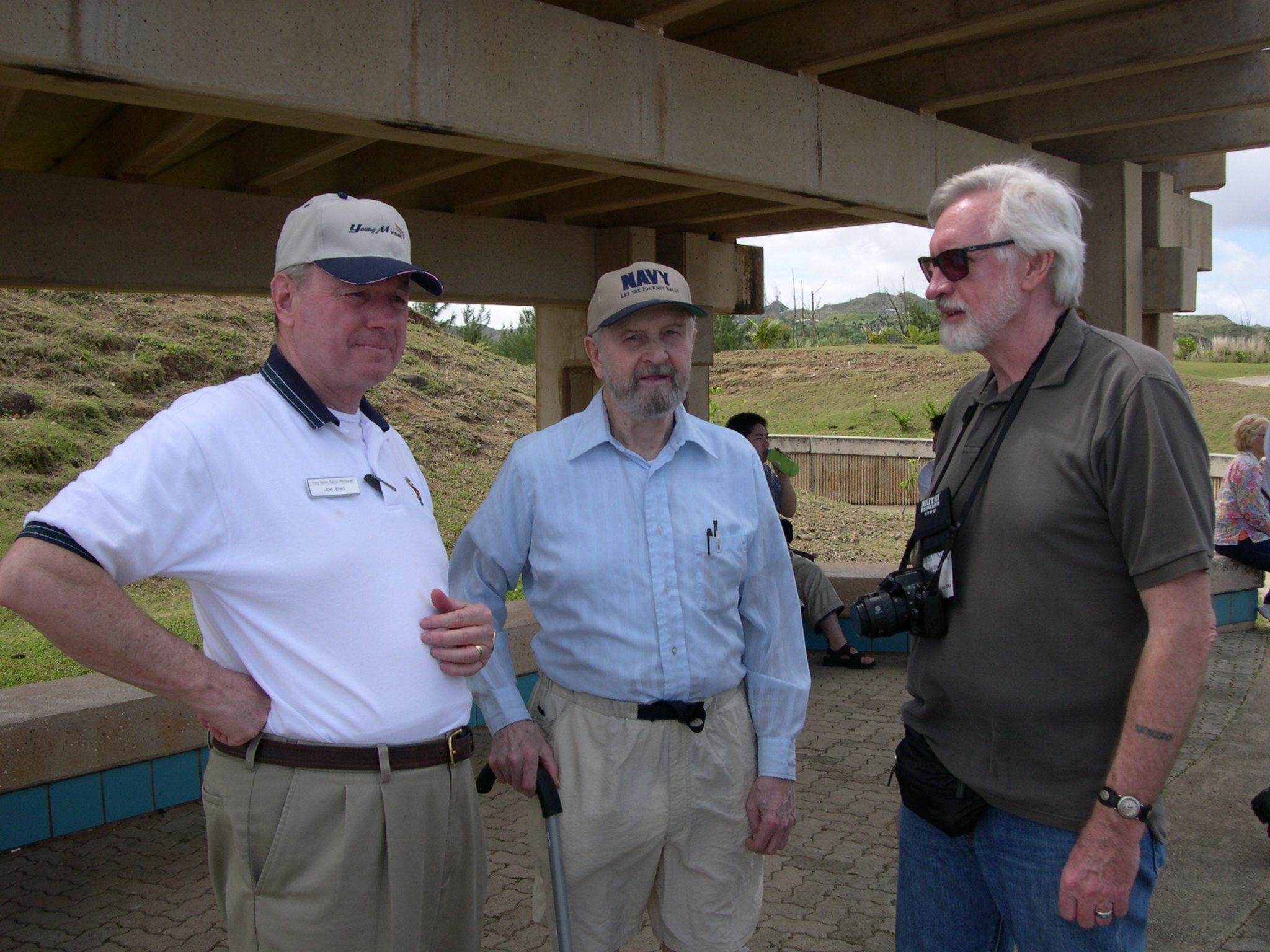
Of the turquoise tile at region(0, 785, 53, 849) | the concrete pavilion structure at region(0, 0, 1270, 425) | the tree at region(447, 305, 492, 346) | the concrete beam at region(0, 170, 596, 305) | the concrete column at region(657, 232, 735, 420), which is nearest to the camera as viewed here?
the concrete pavilion structure at region(0, 0, 1270, 425)

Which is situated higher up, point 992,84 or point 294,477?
point 992,84

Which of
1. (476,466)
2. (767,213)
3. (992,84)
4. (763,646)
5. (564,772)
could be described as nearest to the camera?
(564,772)

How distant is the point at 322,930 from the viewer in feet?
6.31

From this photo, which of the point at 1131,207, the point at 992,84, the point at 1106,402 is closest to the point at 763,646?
the point at 1106,402

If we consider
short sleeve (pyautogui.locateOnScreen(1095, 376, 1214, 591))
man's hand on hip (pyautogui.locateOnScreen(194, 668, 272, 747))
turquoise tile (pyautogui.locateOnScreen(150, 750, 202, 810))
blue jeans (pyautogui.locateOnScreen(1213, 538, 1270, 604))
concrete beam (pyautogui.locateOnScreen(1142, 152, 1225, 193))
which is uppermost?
concrete beam (pyautogui.locateOnScreen(1142, 152, 1225, 193))

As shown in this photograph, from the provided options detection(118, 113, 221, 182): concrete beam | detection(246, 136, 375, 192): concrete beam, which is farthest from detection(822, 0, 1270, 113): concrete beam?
detection(118, 113, 221, 182): concrete beam

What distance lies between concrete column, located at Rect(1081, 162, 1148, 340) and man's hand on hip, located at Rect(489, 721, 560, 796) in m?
6.67

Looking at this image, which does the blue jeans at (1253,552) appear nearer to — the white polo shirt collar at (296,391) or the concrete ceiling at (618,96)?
the concrete ceiling at (618,96)

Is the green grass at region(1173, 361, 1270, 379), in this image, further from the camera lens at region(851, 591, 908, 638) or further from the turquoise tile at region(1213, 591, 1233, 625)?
the camera lens at region(851, 591, 908, 638)

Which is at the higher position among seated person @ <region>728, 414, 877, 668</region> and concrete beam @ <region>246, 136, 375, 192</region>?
concrete beam @ <region>246, 136, 375, 192</region>

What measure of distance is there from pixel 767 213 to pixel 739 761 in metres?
6.96

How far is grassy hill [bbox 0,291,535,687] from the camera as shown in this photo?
31.4 ft

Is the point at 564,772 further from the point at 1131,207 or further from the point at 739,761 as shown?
the point at 1131,207

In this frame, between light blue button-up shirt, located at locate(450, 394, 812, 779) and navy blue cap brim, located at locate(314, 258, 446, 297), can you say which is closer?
navy blue cap brim, located at locate(314, 258, 446, 297)
